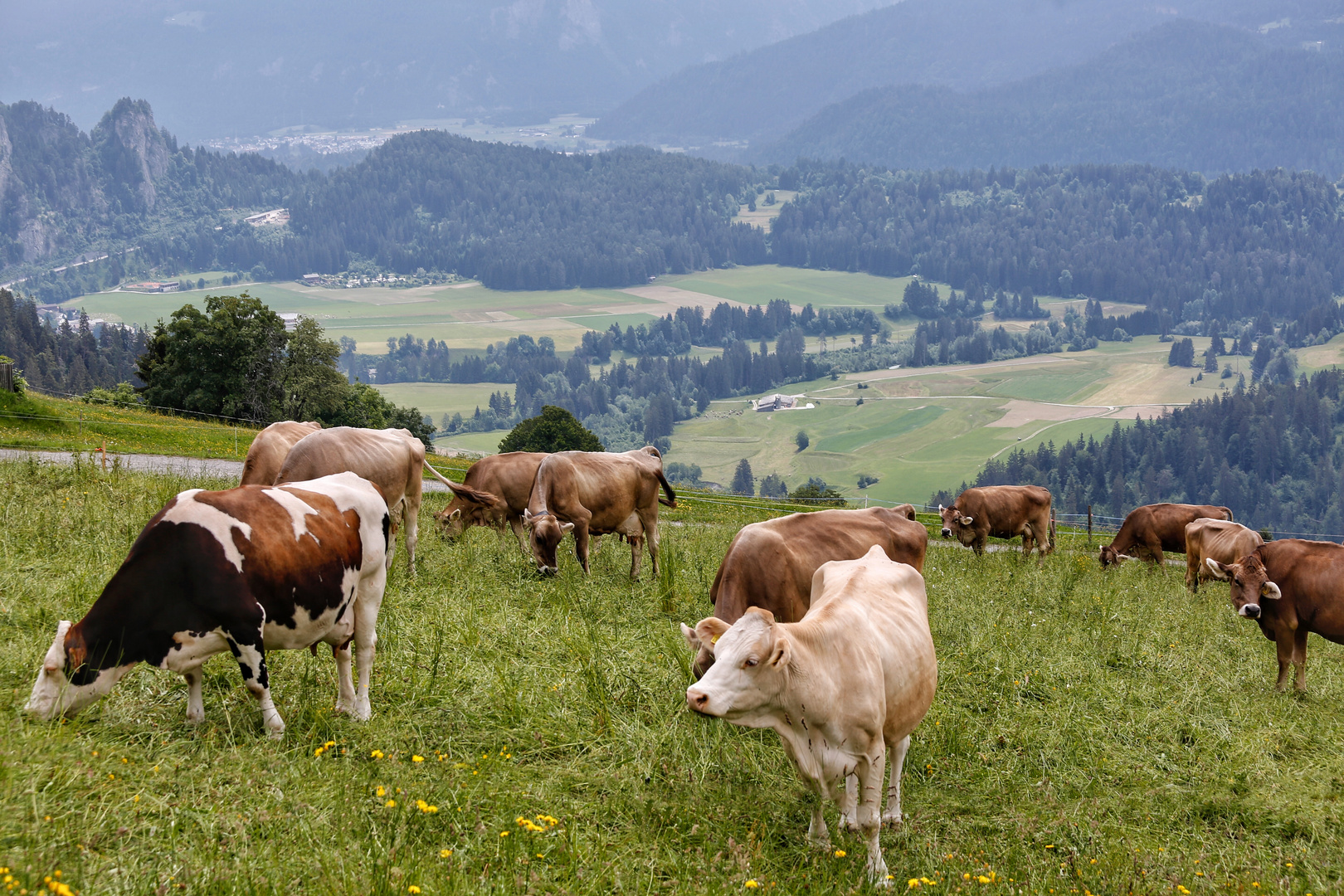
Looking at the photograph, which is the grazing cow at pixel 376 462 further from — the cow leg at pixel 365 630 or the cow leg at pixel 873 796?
the cow leg at pixel 873 796

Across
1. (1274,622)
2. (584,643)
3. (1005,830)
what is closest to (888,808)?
(1005,830)

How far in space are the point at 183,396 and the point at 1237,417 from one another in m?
188

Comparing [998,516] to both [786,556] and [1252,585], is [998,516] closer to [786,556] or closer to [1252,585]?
[1252,585]

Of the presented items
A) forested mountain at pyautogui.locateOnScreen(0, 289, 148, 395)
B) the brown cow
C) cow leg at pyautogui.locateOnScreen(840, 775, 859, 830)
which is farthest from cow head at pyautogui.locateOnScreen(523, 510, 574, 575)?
forested mountain at pyautogui.locateOnScreen(0, 289, 148, 395)

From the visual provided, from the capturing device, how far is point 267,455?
52.3ft

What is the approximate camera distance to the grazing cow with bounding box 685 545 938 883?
21.0 ft

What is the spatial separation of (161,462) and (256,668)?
86.6 ft

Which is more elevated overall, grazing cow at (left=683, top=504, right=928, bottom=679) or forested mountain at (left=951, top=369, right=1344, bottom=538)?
grazing cow at (left=683, top=504, right=928, bottom=679)

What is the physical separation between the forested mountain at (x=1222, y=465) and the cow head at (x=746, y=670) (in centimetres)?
16464

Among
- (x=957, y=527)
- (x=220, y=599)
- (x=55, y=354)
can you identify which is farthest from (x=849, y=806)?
(x=55, y=354)

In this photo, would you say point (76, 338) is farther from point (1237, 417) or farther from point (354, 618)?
point (1237, 417)

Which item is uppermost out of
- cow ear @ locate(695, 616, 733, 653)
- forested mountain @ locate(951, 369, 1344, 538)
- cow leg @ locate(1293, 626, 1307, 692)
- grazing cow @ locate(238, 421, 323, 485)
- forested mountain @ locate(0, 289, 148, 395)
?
cow ear @ locate(695, 616, 733, 653)

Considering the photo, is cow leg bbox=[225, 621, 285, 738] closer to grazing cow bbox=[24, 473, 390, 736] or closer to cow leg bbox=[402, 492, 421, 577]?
grazing cow bbox=[24, 473, 390, 736]

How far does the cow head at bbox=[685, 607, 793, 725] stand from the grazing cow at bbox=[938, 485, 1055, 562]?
23.3m
